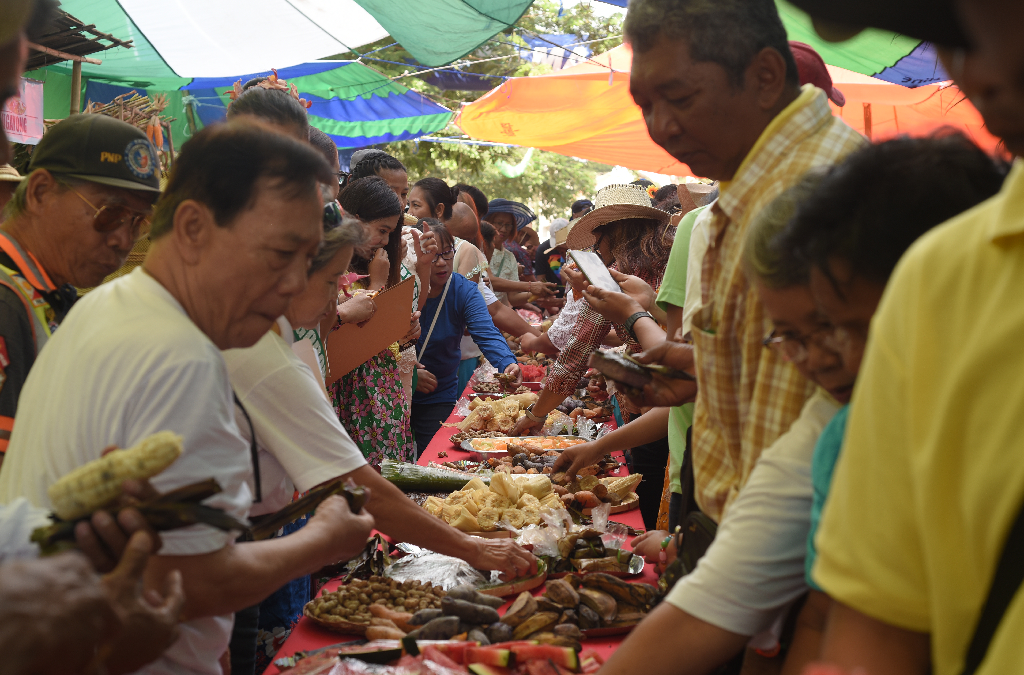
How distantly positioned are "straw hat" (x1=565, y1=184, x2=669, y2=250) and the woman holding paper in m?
1.03

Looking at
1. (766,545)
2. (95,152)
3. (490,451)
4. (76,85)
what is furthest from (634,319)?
(76,85)

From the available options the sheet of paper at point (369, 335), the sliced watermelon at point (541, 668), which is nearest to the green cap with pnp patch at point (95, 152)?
the sheet of paper at point (369, 335)

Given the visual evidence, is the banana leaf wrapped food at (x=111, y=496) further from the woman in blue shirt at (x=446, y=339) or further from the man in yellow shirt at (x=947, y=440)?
the woman in blue shirt at (x=446, y=339)

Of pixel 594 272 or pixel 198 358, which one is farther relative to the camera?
pixel 594 272

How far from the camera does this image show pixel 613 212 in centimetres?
400

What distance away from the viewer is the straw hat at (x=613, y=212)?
3.98m

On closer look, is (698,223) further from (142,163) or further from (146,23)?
(146,23)

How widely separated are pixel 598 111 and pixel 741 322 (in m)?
9.25

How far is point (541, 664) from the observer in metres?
1.81

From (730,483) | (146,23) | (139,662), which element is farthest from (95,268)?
(146,23)

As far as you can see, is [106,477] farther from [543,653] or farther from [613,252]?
[613,252]

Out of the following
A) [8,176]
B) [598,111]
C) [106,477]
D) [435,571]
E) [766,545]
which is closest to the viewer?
[106,477]

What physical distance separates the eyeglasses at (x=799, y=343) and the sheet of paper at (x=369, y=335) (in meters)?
2.36

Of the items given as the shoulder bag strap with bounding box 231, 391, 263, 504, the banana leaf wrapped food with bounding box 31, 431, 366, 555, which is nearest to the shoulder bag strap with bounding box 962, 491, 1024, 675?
the banana leaf wrapped food with bounding box 31, 431, 366, 555
